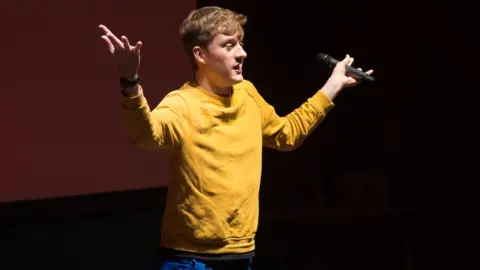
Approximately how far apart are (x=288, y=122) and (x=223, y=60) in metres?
0.37

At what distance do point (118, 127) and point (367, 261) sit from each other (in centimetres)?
137

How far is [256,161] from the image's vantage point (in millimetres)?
2207

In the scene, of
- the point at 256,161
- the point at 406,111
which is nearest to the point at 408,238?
the point at 406,111

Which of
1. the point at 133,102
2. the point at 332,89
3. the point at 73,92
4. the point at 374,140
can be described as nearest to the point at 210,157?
the point at 133,102

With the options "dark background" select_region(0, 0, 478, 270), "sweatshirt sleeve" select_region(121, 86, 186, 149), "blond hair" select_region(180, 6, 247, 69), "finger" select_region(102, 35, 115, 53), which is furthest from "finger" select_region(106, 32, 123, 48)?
"dark background" select_region(0, 0, 478, 270)

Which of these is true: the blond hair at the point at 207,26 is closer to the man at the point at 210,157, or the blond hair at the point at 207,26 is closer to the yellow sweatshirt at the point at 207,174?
the man at the point at 210,157

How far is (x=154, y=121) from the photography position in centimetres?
194

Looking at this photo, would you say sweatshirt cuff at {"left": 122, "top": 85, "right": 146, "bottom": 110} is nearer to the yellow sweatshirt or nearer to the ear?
the yellow sweatshirt

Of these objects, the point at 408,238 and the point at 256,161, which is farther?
the point at 408,238

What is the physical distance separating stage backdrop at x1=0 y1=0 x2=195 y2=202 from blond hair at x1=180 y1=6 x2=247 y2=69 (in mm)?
831

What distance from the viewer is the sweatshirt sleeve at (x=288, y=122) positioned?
2332 millimetres

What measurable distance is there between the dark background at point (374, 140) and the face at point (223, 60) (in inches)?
52.2

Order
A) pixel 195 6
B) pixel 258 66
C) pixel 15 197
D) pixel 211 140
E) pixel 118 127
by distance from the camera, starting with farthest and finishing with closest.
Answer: pixel 258 66
pixel 195 6
pixel 118 127
pixel 15 197
pixel 211 140

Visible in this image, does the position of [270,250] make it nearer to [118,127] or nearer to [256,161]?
[118,127]
